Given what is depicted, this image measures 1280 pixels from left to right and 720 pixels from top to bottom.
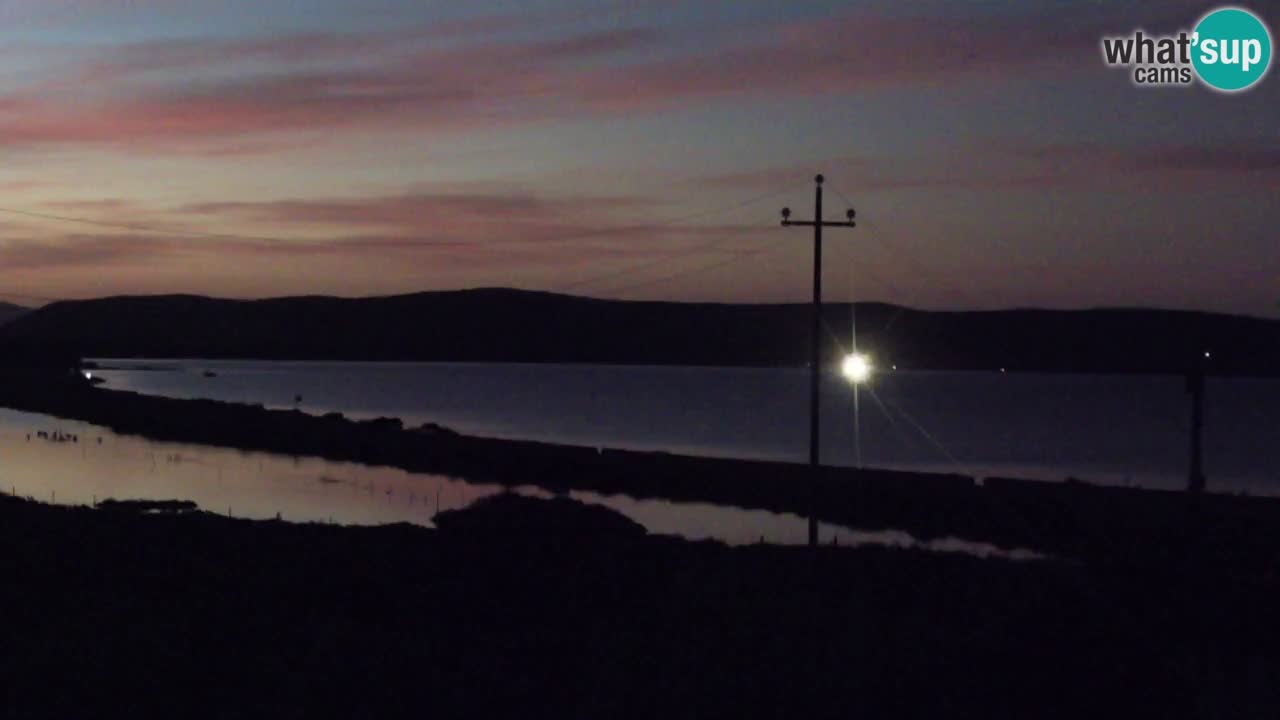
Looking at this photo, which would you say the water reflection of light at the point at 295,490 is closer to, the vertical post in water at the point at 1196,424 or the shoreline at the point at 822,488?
the shoreline at the point at 822,488

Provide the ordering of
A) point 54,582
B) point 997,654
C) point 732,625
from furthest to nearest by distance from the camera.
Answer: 1. point 54,582
2. point 732,625
3. point 997,654

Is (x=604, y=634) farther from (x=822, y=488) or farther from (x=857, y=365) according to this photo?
(x=822, y=488)

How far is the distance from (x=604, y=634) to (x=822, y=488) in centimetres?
3492

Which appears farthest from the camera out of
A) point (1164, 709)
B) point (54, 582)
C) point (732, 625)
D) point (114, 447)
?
point (114, 447)

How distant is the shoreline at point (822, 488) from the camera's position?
120 feet

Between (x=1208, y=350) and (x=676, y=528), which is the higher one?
(x=1208, y=350)

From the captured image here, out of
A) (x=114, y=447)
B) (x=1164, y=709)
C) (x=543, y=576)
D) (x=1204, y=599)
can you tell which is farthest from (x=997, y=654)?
(x=114, y=447)

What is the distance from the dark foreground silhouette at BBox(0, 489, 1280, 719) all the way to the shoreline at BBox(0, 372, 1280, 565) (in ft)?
30.7

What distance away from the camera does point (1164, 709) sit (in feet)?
47.8

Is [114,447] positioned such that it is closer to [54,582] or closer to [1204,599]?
[54,582]

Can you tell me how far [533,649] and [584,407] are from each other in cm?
14563

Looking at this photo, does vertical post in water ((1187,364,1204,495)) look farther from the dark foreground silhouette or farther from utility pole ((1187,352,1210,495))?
the dark foreground silhouette

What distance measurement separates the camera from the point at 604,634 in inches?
720

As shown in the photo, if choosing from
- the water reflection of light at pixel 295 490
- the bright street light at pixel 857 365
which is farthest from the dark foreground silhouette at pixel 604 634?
the water reflection of light at pixel 295 490
